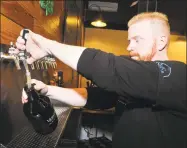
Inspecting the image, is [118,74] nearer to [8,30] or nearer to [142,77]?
[142,77]

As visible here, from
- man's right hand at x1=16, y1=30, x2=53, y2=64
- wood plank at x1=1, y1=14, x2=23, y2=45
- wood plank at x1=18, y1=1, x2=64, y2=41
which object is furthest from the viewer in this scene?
wood plank at x1=18, y1=1, x2=64, y2=41

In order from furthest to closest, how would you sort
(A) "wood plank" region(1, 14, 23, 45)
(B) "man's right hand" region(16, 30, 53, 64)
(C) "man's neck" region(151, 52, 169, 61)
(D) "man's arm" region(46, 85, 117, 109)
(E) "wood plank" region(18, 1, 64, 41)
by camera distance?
(E) "wood plank" region(18, 1, 64, 41)
(D) "man's arm" region(46, 85, 117, 109)
(C) "man's neck" region(151, 52, 169, 61)
(A) "wood plank" region(1, 14, 23, 45)
(B) "man's right hand" region(16, 30, 53, 64)

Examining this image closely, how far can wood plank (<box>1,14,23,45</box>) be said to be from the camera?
3.78 feet

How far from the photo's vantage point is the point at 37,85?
3.46 feet

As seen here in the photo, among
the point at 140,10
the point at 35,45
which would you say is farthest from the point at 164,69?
the point at 140,10

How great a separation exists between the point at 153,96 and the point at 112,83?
17 cm

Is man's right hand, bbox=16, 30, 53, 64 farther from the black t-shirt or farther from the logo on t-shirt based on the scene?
the logo on t-shirt

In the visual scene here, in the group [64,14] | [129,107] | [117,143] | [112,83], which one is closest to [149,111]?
[129,107]

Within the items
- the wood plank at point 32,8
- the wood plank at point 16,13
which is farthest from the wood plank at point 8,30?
the wood plank at point 32,8

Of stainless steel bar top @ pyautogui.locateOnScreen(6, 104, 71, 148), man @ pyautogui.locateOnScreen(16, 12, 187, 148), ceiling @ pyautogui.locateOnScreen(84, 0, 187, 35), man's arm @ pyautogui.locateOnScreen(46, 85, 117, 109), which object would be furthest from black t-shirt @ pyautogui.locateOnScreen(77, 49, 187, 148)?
ceiling @ pyautogui.locateOnScreen(84, 0, 187, 35)

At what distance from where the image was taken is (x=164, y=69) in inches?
37.9

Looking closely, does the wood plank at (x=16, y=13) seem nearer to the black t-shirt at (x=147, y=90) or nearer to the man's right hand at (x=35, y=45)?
the man's right hand at (x=35, y=45)

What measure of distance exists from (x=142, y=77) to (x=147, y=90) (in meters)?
0.05

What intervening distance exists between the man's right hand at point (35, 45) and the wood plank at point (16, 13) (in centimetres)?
34
